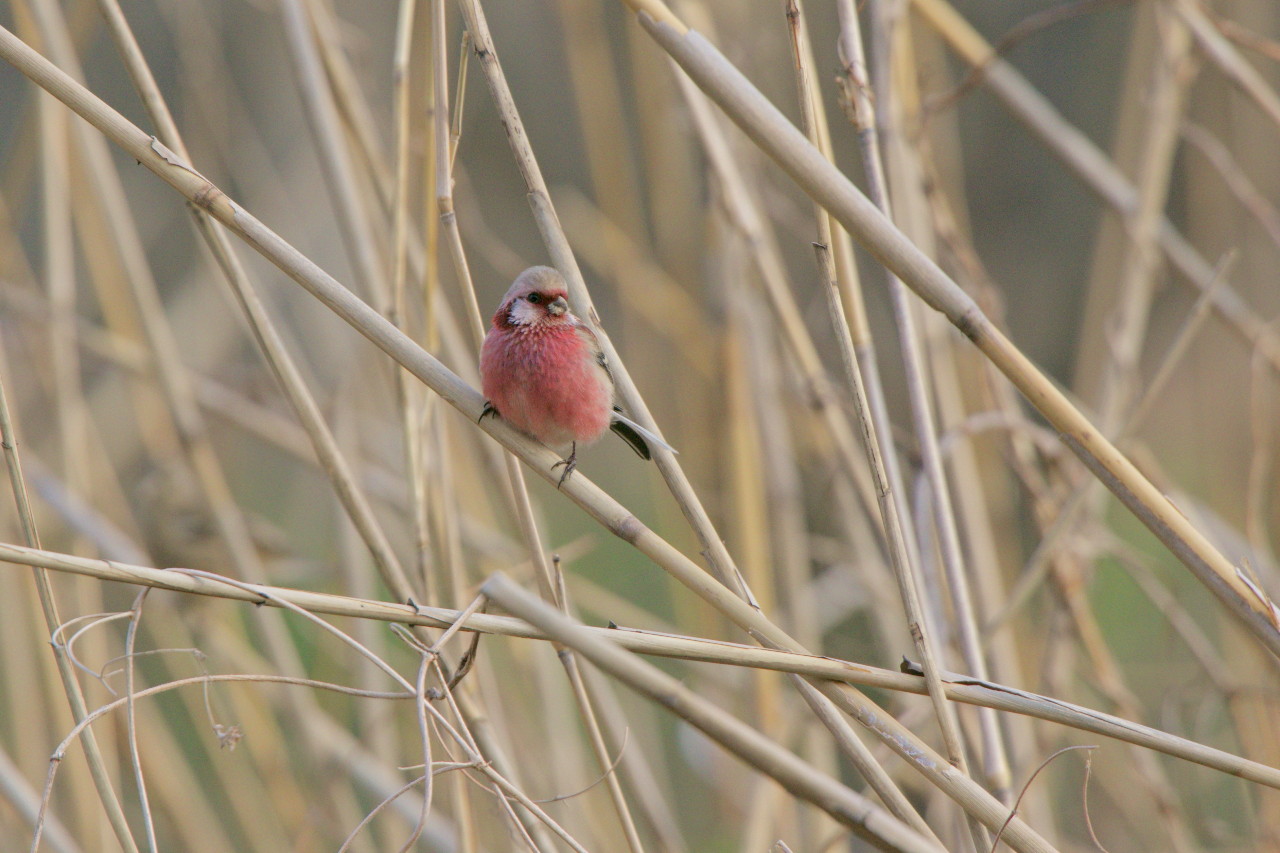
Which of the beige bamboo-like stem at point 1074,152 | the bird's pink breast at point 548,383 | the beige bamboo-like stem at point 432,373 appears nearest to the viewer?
the beige bamboo-like stem at point 432,373

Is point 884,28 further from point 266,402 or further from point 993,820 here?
point 266,402

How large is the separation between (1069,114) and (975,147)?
0.82 metres

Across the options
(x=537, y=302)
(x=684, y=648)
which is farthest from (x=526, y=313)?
(x=684, y=648)

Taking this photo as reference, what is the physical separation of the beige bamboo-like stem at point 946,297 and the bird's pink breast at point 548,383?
828mm

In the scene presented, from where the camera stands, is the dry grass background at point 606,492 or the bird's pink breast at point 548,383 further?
the bird's pink breast at point 548,383

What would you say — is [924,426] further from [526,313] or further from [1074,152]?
[1074,152]

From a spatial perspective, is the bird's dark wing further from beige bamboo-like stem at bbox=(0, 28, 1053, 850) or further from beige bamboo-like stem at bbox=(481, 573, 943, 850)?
beige bamboo-like stem at bbox=(481, 573, 943, 850)

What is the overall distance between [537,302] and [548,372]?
0.19 m

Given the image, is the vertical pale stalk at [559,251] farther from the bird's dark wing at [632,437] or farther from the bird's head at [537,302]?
the bird's head at [537,302]

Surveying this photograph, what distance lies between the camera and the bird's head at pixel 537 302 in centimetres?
201

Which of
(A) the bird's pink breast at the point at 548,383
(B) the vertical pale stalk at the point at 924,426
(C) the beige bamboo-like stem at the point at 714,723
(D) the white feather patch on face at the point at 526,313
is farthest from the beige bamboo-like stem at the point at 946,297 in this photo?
(D) the white feather patch on face at the point at 526,313

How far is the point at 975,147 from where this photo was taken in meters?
5.95

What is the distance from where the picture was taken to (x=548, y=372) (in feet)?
6.26

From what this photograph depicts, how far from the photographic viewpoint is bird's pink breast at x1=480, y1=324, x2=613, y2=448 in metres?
1.86
